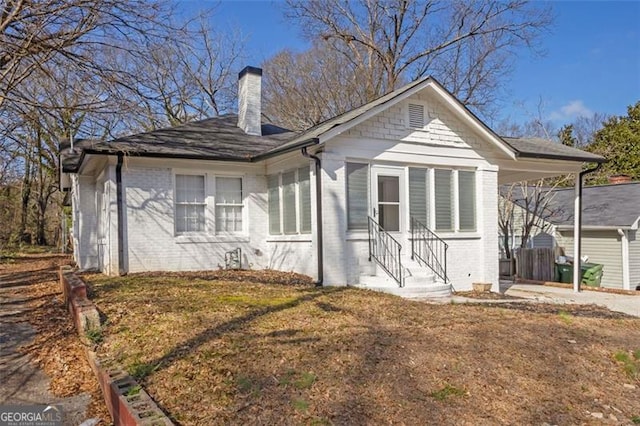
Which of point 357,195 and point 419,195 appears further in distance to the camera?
point 419,195

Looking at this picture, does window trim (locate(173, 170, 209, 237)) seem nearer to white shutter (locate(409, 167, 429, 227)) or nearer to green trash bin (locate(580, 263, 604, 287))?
white shutter (locate(409, 167, 429, 227))

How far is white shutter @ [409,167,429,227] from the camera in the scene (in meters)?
11.2

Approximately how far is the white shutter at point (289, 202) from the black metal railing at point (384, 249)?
1912 mm

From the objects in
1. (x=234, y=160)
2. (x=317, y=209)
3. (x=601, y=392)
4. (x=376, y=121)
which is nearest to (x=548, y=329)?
(x=601, y=392)

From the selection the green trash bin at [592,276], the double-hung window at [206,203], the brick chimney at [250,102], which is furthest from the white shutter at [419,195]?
the green trash bin at [592,276]

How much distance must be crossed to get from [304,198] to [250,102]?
5.13 m

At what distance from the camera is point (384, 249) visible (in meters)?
10.7

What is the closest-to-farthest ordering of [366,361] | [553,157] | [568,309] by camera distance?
[366,361] < [568,309] < [553,157]

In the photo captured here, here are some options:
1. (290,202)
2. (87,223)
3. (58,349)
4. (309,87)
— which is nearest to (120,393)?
(58,349)

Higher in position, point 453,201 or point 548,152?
point 548,152

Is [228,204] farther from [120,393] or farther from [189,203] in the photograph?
[120,393]

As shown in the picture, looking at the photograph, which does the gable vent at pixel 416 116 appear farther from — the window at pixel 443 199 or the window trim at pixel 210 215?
the window trim at pixel 210 215

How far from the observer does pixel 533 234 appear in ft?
71.7

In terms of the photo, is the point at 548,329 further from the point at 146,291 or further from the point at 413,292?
the point at 146,291
